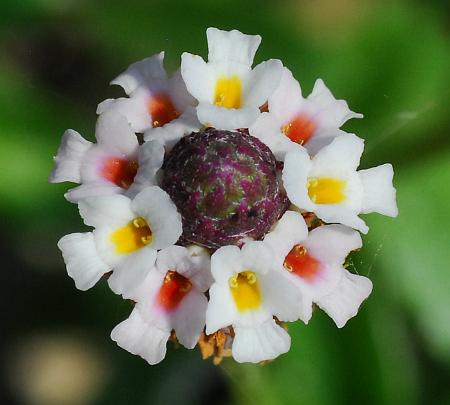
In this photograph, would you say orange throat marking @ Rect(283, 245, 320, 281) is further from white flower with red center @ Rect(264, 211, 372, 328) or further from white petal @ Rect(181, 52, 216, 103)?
white petal @ Rect(181, 52, 216, 103)

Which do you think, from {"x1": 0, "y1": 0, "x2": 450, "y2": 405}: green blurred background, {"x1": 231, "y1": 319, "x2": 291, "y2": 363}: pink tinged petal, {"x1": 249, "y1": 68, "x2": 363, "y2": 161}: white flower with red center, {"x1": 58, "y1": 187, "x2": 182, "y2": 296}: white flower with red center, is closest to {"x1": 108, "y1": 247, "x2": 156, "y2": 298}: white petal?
{"x1": 58, "y1": 187, "x2": 182, "y2": 296}: white flower with red center

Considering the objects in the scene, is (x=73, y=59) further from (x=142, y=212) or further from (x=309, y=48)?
(x=142, y=212)

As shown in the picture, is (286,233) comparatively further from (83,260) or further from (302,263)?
(83,260)

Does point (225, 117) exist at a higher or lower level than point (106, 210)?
higher

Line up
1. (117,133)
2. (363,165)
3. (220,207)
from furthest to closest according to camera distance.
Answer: (363,165), (117,133), (220,207)

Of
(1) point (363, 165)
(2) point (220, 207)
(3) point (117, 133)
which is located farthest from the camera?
(1) point (363, 165)

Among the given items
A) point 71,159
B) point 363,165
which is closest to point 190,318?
point 71,159

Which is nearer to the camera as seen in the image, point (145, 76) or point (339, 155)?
point (339, 155)

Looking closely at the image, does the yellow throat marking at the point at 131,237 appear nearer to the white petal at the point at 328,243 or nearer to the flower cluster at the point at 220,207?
the flower cluster at the point at 220,207
